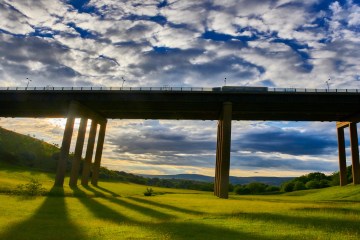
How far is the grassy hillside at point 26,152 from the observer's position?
117 m

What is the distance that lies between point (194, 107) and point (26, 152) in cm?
7933

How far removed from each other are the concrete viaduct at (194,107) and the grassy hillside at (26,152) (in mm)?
34647

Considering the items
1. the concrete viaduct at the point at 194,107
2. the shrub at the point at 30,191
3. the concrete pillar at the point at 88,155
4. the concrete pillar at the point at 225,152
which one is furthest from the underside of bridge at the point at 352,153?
the shrub at the point at 30,191

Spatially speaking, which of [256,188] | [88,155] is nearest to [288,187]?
[256,188]

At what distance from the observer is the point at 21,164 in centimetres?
11644

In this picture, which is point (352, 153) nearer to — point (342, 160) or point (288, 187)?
point (342, 160)

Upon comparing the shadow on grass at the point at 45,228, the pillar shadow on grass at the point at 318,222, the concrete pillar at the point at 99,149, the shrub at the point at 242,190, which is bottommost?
the shadow on grass at the point at 45,228

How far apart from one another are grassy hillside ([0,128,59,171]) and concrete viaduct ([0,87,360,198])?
34.6 m

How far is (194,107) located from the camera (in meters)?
75.9

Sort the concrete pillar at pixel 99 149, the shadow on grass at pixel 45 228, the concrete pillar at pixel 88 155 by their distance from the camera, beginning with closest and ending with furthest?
1. the shadow on grass at pixel 45 228
2. the concrete pillar at pixel 88 155
3. the concrete pillar at pixel 99 149

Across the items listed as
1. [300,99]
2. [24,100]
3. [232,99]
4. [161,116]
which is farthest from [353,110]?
[24,100]

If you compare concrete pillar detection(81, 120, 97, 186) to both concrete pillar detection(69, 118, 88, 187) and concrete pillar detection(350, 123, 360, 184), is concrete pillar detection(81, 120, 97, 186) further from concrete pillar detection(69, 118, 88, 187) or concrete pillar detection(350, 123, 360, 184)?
concrete pillar detection(350, 123, 360, 184)

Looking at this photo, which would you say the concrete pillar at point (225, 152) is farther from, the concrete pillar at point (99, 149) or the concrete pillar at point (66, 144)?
the concrete pillar at point (99, 149)

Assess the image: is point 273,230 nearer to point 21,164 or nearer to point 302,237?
point 302,237
